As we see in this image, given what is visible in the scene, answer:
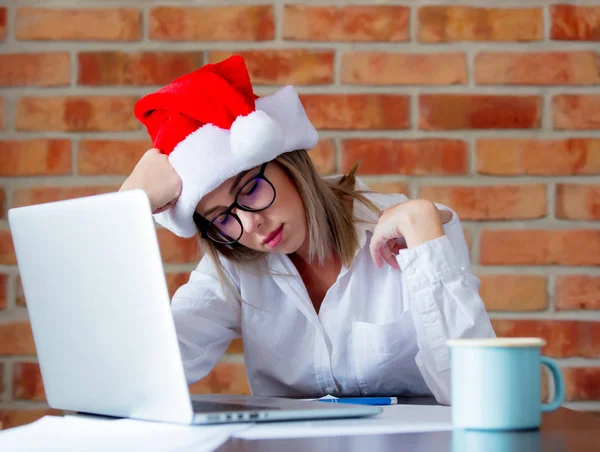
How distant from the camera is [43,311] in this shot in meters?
0.93

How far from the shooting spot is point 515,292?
6.02 feet

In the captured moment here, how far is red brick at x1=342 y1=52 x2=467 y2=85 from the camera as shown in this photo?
1.87 meters

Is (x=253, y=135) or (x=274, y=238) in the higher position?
(x=253, y=135)

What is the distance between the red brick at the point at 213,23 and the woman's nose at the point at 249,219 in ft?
2.43

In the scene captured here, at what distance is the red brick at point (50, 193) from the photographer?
6.21ft

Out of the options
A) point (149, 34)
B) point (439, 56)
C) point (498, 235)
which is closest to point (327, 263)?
point (498, 235)

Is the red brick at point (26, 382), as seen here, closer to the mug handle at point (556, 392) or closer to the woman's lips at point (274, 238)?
the woman's lips at point (274, 238)

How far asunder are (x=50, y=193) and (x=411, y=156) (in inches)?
35.5

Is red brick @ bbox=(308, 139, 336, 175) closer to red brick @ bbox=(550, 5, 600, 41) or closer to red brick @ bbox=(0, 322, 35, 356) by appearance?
red brick @ bbox=(550, 5, 600, 41)

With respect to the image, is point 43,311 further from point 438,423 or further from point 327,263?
point 327,263

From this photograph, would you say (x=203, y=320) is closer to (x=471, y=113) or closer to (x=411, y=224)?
(x=411, y=224)

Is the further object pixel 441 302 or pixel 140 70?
pixel 140 70

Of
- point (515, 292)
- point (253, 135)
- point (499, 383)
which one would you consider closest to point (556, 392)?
point (499, 383)

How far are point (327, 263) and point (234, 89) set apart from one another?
0.44 m
